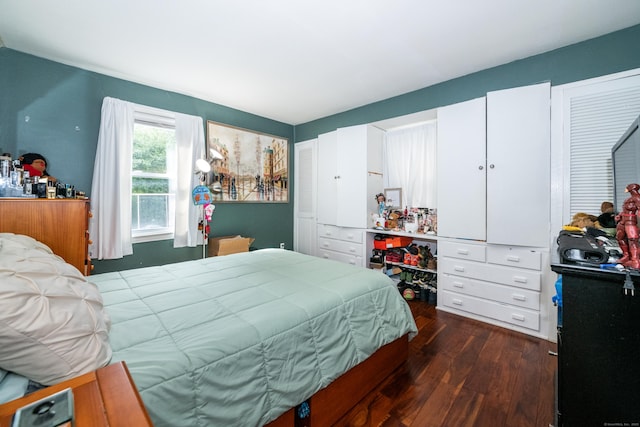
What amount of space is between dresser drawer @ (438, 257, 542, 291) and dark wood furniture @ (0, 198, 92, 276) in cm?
333

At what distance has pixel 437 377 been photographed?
1.76 m

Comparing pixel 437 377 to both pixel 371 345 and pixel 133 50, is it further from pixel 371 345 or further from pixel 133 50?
pixel 133 50

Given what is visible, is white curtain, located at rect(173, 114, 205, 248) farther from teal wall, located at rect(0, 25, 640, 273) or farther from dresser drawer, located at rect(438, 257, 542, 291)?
dresser drawer, located at rect(438, 257, 542, 291)

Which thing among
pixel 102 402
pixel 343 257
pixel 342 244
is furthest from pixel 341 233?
pixel 102 402

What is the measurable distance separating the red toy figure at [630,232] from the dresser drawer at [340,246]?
8.83 ft

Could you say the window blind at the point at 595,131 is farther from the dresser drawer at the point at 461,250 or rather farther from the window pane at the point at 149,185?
the window pane at the point at 149,185

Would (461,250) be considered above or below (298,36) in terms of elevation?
below

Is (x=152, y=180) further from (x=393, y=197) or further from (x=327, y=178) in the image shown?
(x=393, y=197)

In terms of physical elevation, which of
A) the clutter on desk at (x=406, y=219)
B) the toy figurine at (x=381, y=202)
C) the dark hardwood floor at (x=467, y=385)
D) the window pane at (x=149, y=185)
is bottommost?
the dark hardwood floor at (x=467, y=385)

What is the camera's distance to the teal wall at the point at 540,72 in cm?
206

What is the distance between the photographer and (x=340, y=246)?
12.8ft

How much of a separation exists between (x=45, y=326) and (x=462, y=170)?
3.13 m

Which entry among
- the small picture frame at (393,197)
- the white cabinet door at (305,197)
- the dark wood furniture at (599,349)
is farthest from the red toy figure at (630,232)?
the white cabinet door at (305,197)

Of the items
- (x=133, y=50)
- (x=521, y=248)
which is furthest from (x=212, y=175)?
(x=521, y=248)
